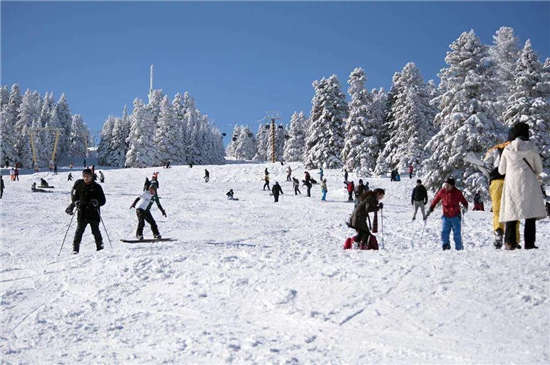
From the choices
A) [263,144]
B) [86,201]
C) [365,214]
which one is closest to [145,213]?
[86,201]

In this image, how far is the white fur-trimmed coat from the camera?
5.68 metres

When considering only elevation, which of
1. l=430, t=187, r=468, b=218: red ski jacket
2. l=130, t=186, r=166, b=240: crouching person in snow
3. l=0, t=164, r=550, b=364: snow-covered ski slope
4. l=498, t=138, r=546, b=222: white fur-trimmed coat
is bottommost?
l=0, t=164, r=550, b=364: snow-covered ski slope

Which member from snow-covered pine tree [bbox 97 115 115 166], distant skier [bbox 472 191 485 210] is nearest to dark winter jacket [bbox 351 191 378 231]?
distant skier [bbox 472 191 485 210]

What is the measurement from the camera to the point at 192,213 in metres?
20.8

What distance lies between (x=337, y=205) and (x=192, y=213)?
28.5 ft

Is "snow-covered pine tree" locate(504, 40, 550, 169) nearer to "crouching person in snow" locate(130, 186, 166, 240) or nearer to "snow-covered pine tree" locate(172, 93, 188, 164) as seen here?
"crouching person in snow" locate(130, 186, 166, 240)

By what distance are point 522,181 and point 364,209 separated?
2911 millimetres

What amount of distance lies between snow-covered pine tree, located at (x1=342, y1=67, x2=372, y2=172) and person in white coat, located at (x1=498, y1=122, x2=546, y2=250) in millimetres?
36050

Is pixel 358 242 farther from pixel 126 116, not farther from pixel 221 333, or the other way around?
pixel 126 116

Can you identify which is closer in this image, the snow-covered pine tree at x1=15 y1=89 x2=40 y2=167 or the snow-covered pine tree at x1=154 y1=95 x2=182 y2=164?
the snow-covered pine tree at x1=154 y1=95 x2=182 y2=164

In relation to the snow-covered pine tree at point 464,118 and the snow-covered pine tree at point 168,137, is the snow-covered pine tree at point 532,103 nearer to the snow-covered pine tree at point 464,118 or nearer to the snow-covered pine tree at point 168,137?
the snow-covered pine tree at point 464,118

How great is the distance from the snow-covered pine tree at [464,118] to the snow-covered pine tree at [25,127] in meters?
72.9

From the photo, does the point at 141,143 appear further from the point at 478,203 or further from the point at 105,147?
the point at 478,203

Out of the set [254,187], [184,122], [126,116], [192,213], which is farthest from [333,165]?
[126,116]
